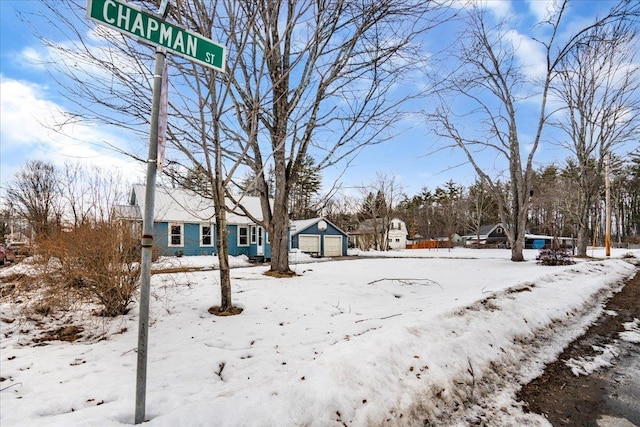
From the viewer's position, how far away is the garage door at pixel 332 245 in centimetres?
2644

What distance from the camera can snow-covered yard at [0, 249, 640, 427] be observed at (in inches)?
90.4

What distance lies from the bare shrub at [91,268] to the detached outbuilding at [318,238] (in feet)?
63.1

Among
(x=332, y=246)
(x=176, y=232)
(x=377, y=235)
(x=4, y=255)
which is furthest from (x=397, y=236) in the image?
(x=4, y=255)

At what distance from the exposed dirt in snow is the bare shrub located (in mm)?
5175

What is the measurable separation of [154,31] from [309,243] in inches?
938

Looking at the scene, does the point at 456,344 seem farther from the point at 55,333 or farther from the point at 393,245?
the point at 393,245

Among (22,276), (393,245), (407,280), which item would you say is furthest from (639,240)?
(22,276)

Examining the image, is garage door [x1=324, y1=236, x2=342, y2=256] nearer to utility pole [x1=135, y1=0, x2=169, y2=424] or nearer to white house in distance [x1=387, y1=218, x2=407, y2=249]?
white house in distance [x1=387, y1=218, x2=407, y2=249]

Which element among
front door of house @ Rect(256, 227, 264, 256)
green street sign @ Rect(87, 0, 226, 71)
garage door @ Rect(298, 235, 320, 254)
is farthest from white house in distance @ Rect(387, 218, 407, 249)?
green street sign @ Rect(87, 0, 226, 71)

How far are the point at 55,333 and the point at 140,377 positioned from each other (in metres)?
3.59

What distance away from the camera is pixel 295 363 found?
10.4 ft

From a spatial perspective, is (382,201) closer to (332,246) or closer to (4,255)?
(332,246)

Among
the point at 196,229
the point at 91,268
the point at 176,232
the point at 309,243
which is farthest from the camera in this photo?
the point at 309,243

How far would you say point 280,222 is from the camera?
898 cm
